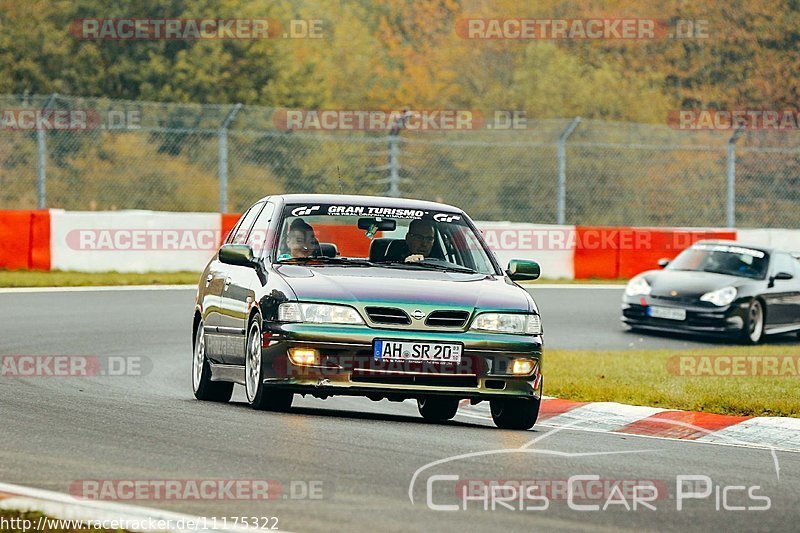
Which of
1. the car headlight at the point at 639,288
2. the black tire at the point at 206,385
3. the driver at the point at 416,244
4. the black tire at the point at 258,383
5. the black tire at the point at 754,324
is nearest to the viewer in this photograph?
the black tire at the point at 258,383

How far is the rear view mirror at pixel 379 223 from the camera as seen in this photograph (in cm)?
1076

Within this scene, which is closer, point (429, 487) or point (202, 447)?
point (429, 487)

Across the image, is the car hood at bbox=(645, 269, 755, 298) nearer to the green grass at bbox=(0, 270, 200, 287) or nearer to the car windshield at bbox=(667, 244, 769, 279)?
the car windshield at bbox=(667, 244, 769, 279)

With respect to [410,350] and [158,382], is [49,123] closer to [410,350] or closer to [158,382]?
[158,382]

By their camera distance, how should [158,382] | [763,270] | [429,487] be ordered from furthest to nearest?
[763,270] < [158,382] < [429,487]

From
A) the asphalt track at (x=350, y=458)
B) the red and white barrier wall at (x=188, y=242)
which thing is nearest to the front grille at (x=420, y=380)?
the asphalt track at (x=350, y=458)

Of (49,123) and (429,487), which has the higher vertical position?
(49,123)

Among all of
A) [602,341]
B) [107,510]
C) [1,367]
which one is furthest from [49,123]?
[107,510]

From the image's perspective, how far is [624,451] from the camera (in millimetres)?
9102

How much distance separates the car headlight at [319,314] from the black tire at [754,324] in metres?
10.8

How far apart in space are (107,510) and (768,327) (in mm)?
14730

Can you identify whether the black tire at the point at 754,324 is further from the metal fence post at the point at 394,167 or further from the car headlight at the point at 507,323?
the car headlight at the point at 507,323

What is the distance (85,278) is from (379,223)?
13.4 meters

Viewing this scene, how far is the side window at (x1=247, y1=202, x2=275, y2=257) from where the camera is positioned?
35.3 feet
